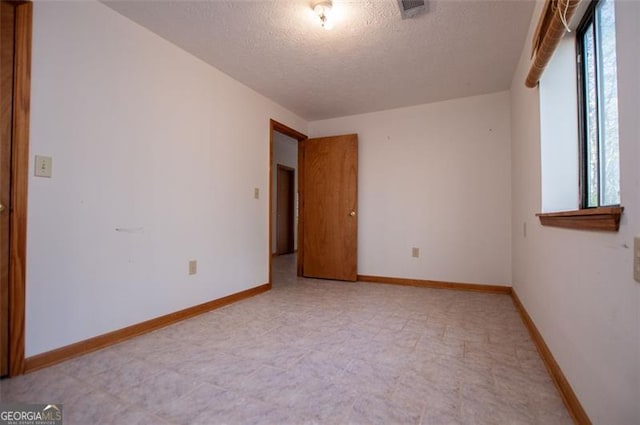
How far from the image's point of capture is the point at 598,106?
1.34 meters

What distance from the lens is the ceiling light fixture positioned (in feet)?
6.07

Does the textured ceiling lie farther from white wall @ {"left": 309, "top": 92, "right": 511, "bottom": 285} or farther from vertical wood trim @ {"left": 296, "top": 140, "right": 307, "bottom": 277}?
vertical wood trim @ {"left": 296, "top": 140, "right": 307, "bottom": 277}

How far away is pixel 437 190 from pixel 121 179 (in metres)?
3.13

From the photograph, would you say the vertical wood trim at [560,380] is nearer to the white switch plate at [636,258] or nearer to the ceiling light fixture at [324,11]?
the white switch plate at [636,258]

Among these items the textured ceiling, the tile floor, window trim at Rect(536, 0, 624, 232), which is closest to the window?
window trim at Rect(536, 0, 624, 232)

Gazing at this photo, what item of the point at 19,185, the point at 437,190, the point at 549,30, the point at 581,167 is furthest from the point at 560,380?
the point at 19,185

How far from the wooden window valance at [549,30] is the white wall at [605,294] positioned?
9.4 inches

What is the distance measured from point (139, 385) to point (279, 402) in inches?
27.8

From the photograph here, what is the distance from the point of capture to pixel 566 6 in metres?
1.10

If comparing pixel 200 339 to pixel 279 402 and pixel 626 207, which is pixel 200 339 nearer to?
pixel 279 402

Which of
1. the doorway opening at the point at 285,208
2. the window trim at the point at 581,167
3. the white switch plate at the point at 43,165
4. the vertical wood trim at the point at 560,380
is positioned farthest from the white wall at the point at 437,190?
the white switch plate at the point at 43,165

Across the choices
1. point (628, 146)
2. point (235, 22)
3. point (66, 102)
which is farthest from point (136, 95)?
point (628, 146)

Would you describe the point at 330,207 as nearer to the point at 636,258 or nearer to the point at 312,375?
the point at 312,375

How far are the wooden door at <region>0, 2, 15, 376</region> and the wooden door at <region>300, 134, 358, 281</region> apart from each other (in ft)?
9.73
